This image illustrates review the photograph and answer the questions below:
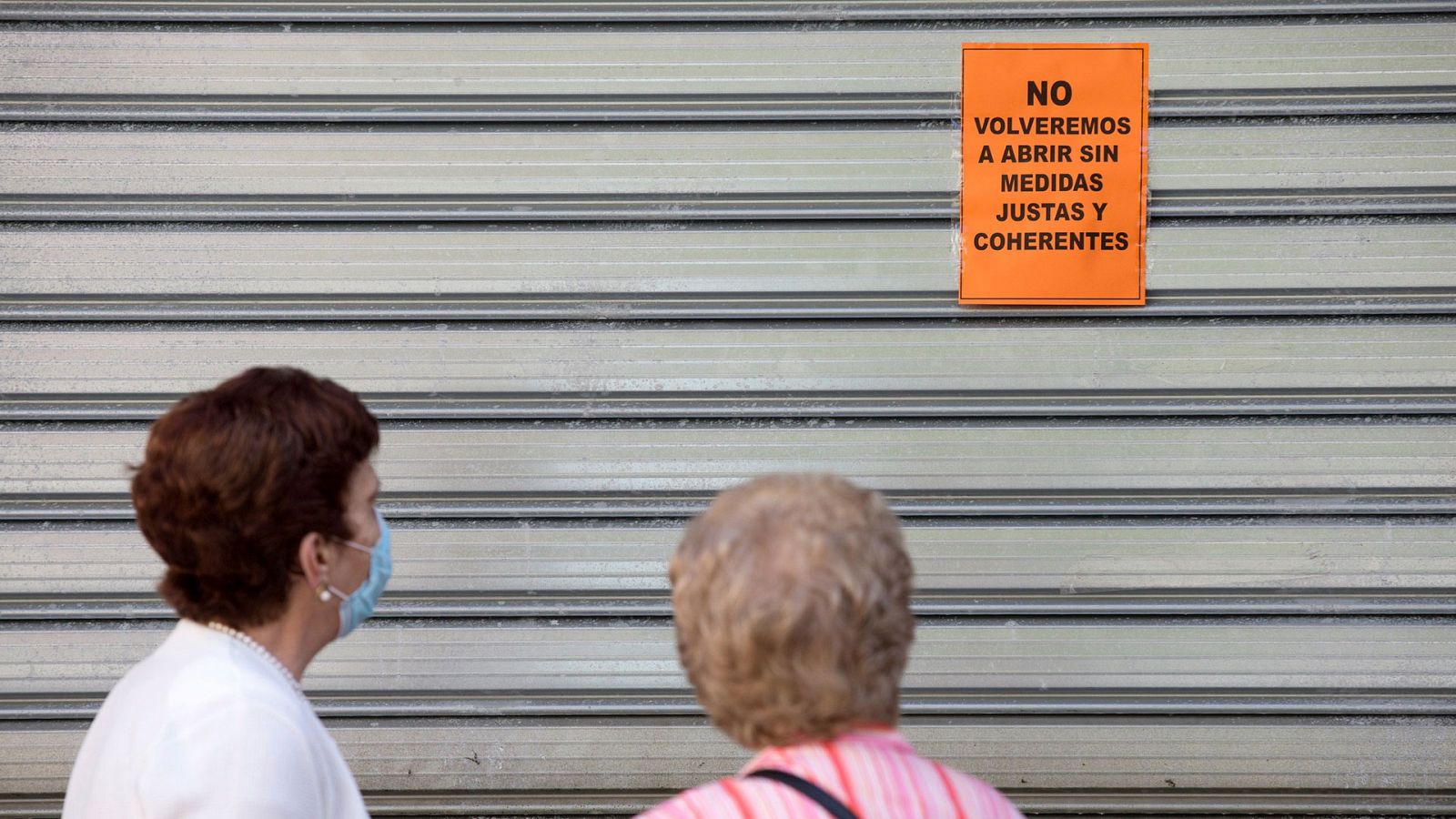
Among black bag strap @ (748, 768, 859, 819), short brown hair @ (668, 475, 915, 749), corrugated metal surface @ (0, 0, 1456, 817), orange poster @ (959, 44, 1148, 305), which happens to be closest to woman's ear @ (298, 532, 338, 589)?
short brown hair @ (668, 475, 915, 749)

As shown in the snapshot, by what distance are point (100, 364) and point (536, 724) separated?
64.5 inches

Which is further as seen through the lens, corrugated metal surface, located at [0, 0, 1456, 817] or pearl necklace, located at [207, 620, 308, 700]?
corrugated metal surface, located at [0, 0, 1456, 817]

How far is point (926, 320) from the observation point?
361cm

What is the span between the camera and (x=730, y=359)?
11.9 ft

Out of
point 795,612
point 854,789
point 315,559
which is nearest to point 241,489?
point 315,559

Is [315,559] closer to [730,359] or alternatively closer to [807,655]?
[807,655]

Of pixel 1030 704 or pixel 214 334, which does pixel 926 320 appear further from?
pixel 214 334

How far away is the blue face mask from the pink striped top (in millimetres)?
1070

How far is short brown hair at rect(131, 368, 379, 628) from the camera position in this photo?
7.20 ft

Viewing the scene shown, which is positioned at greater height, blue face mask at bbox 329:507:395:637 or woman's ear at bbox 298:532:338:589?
woman's ear at bbox 298:532:338:589

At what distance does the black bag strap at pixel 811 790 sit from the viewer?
1537mm

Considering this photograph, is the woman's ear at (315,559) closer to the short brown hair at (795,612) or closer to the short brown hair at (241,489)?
the short brown hair at (241,489)

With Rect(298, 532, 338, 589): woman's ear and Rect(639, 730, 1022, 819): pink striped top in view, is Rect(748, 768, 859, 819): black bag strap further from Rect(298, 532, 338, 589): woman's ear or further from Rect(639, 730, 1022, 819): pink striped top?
Rect(298, 532, 338, 589): woman's ear

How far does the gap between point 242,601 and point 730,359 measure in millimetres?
1705
